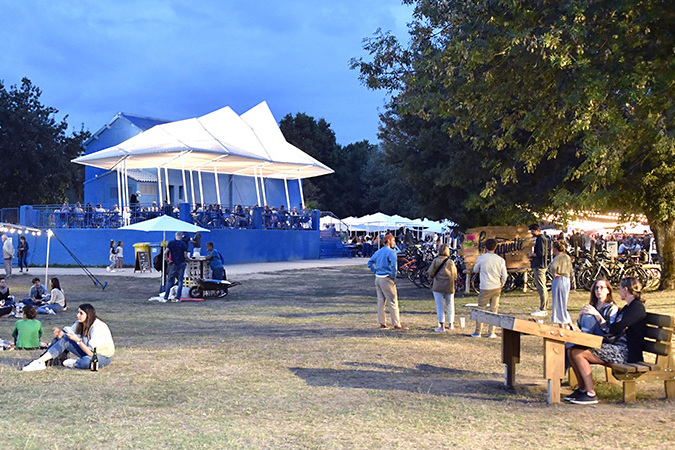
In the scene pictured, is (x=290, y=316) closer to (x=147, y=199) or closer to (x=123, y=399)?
(x=123, y=399)

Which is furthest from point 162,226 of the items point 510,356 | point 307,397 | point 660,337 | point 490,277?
point 660,337

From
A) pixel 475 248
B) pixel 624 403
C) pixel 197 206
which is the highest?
pixel 197 206

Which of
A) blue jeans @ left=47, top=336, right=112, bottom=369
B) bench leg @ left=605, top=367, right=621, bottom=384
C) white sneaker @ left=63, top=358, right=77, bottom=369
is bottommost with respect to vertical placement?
bench leg @ left=605, top=367, right=621, bottom=384

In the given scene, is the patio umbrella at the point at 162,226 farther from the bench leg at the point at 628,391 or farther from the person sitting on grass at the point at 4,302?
the bench leg at the point at 628,391

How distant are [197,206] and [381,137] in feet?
44.6

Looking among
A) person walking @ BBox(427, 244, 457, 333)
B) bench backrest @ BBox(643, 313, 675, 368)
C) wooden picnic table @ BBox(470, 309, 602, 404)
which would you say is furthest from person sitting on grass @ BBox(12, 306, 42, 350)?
bench backrest @ BBox(643, 313, 675, 368)

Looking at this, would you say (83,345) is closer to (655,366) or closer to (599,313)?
(599,313)

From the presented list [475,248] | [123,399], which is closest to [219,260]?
[475,248]

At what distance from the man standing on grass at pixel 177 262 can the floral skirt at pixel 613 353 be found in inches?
492

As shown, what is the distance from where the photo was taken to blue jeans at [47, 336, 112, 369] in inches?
358

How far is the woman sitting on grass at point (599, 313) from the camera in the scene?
7703 mm

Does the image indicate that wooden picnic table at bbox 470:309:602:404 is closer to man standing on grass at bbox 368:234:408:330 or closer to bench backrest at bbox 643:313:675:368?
bench backrest at bbox 643:313:675:368

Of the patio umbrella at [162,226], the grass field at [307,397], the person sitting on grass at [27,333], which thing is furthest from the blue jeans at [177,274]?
the person sitting on grass at [27,333]

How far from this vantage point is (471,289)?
65.1 feet
